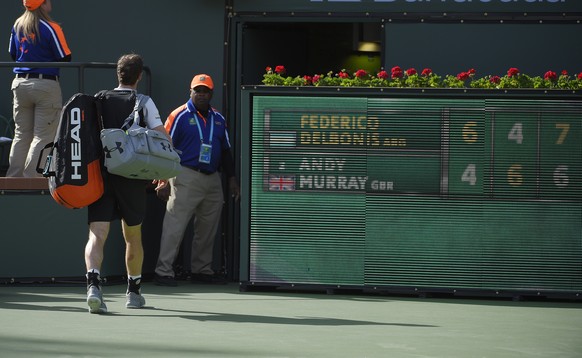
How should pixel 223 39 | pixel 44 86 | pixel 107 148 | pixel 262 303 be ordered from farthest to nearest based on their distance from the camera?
pixel 223 39 < pixel 44 86 < pixel 262 303 < pixel 107 148

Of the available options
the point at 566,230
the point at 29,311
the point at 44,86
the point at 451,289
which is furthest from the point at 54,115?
the point at 566,230

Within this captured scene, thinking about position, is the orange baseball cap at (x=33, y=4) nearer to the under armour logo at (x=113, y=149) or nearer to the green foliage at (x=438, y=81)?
the green foliage at (x=438, y=81)

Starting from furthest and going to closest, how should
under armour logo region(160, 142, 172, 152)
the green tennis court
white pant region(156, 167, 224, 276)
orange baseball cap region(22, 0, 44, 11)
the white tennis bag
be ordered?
1. white pant region(156, 167, 224, 276)
2. orange baseball cap region(22, 0, 44, 11)
3. under armour logo region(160, 142, 172, 152)
4. the white tennis bag
5. the green tennis court

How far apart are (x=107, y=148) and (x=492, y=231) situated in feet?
12.8

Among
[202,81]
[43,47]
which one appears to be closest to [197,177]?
[202,81]

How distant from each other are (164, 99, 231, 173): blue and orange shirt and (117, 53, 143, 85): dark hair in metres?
2.80

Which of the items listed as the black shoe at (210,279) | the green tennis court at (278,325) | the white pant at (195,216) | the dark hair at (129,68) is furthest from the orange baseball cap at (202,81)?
the dark hair at (129,68)

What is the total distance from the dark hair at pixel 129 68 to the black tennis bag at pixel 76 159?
38 centimetres

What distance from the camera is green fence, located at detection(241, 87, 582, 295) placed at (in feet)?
38.7

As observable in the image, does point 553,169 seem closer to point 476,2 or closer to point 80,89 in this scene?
point 476,2

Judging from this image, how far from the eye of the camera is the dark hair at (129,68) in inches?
404

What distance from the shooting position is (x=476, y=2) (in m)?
13.5

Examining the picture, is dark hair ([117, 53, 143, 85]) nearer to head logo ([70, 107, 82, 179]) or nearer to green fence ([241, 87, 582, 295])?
head logo ([70, 107, 82, 179])

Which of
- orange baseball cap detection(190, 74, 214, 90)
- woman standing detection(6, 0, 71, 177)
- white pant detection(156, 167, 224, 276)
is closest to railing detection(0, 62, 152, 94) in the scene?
woman standing detection(6, 0, 71, 177)
